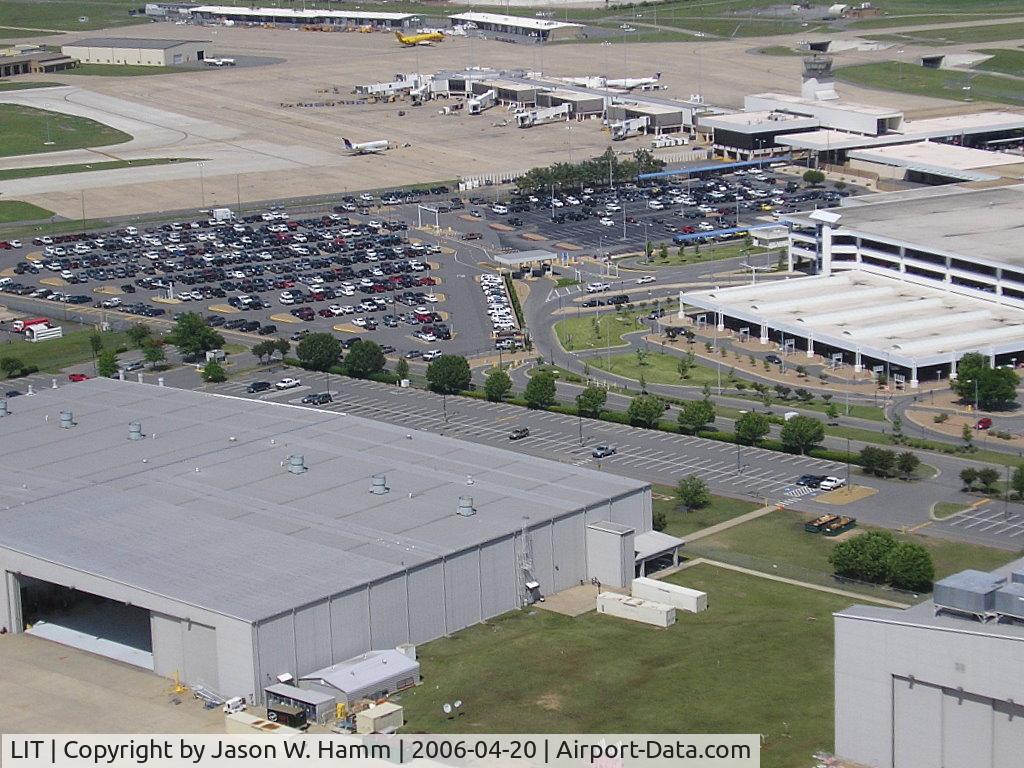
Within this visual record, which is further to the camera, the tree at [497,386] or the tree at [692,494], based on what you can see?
the tree at [497,386]

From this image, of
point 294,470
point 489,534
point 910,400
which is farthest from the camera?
point 910,400

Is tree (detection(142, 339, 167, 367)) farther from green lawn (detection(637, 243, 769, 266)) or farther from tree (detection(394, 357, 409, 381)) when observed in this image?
green lawn (detection(637, 243, 769, 266))

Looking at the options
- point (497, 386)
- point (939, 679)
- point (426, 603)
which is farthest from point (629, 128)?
point (939, 679)

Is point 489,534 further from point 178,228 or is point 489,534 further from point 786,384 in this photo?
point 178,228

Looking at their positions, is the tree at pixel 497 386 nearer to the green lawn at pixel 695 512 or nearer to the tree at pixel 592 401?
the tree at pixel 592 401

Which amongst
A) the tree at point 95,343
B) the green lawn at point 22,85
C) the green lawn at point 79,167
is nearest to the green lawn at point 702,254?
the tree at point 95,343

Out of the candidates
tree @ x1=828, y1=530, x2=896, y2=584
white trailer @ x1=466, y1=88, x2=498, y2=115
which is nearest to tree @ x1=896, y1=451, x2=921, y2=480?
tree @ x1=828, y1=530, x2=896, y2=584

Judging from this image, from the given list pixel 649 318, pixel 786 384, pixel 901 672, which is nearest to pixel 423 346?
pixel 649 318
